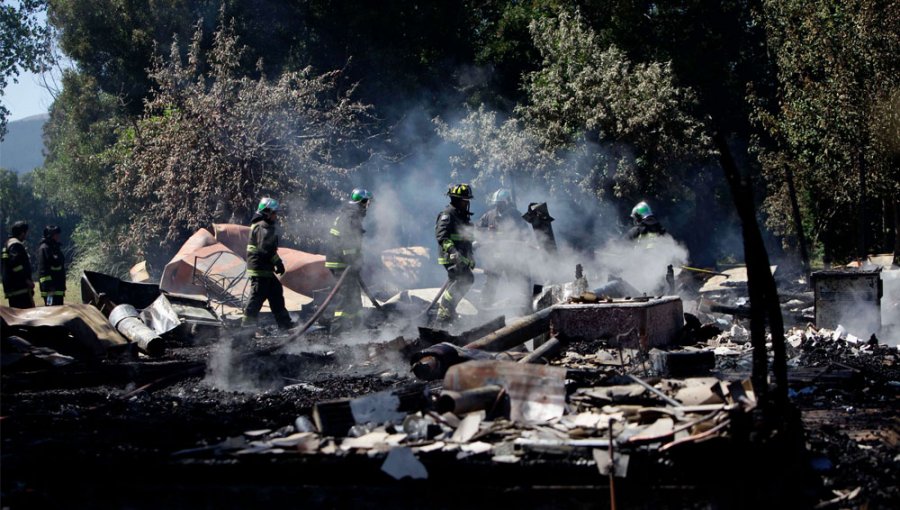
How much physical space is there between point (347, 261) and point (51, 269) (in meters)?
4.92

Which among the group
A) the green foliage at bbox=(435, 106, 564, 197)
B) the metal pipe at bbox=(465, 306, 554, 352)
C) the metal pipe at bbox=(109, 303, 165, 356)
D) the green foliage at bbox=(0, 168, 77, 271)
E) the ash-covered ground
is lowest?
the ash-covered ground

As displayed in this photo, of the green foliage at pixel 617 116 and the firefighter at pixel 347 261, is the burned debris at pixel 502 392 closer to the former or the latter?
the firefighter at pixel 347 261

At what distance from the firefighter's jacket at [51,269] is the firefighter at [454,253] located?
240 inches

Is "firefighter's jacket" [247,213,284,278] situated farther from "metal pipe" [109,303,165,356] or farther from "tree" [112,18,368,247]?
"tree" [112,18,368,247]

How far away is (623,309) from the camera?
8359 millimetres

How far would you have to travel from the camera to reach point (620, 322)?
330 inches

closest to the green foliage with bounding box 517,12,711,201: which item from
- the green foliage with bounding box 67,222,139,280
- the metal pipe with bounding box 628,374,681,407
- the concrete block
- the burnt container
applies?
the burnt container

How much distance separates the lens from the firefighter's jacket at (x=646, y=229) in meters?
11.7

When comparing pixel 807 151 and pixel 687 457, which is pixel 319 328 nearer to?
pixel 687 457

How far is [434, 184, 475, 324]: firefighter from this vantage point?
1109 centimetres

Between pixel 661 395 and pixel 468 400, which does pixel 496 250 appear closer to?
pixel 468 400

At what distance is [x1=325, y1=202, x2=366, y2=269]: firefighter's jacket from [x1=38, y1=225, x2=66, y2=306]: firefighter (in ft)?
15.1

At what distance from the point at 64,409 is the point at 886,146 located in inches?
510

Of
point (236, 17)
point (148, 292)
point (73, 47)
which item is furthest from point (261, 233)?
point (73, 47)
